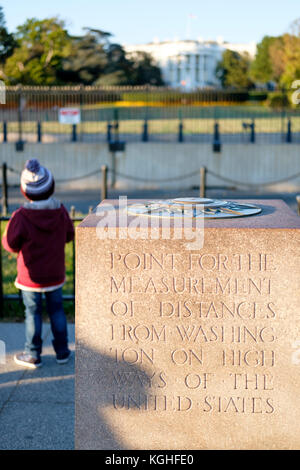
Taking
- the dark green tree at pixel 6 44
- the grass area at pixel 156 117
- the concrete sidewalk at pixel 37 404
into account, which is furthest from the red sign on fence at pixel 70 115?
the dark green tree at pixel 6 44

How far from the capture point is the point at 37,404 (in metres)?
4.93

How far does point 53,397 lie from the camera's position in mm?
5039

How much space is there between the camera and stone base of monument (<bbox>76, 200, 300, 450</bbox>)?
12.2 feet

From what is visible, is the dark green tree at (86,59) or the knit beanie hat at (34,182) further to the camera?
the dark green tree at (86,59)

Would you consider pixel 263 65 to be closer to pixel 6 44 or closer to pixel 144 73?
pixel 144 73

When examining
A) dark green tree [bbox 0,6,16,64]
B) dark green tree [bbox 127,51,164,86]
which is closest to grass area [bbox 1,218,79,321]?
dark green tree [bbox 0,6,16,64]

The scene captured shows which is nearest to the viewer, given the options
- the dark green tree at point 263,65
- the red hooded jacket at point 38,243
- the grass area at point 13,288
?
the red hooded jacket at point 38,243

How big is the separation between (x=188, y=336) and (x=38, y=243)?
5.97ft

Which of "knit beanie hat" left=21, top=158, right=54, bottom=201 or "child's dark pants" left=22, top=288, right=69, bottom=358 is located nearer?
"knit beanie hat" left=21, top=158, right=54, bottom=201

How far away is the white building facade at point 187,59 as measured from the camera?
110 meters

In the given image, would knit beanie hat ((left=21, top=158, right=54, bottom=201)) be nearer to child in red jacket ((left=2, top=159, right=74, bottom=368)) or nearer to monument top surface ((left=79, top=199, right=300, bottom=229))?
child in red jacket ((left=2, top=159, right=74, bottom=368))

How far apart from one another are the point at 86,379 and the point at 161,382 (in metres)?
0.42

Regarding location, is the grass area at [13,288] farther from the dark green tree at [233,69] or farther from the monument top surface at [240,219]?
the dark green tree at [233,69]

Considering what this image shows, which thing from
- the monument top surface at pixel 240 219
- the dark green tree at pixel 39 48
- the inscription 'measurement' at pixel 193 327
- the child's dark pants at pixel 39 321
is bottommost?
the child's dark pants at pixel 39 321
